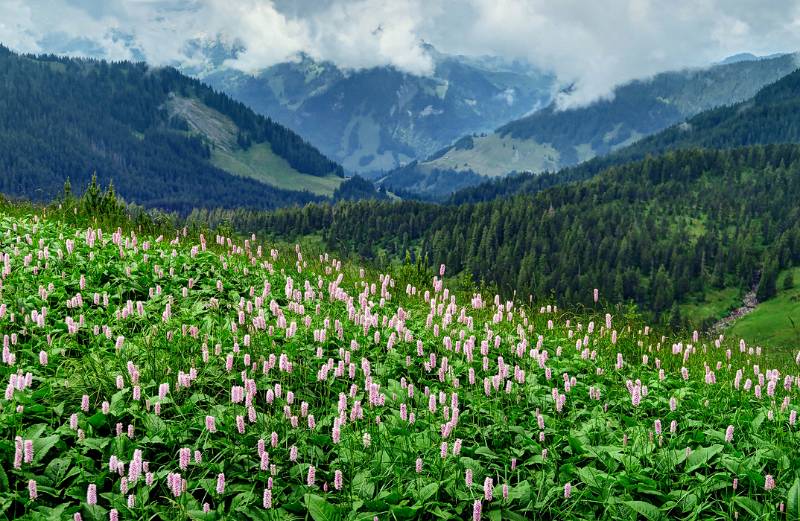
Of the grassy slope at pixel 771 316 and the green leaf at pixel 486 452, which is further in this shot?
the grassy slope at pixel 771 316

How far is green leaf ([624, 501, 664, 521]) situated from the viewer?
19.2 feet

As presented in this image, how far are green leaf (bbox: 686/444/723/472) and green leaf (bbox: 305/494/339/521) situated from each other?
4.04 m

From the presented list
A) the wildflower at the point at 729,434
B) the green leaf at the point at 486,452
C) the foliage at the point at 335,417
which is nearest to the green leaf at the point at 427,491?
the foliage at the point at 335,417

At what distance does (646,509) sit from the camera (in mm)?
5883

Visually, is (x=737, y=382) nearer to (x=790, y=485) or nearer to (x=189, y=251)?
(x=790, y=485)

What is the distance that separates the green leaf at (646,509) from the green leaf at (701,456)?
93cm

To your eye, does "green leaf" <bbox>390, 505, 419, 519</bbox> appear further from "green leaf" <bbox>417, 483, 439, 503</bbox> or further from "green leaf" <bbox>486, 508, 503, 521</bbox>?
"green leaf" <bbox>486, 508, 503, 521</bbox>

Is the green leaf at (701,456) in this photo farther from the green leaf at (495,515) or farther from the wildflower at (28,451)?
the wildflower at (28,451)

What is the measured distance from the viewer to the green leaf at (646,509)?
19.2 feet

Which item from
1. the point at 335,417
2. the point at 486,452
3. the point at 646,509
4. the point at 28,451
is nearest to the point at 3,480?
the point at 28,451

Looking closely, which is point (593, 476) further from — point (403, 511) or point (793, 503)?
point (403, 511)

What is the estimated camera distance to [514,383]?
8.84 meters

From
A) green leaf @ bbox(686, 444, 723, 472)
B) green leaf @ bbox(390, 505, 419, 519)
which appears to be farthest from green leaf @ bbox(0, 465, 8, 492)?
green leaf @ bbox(686, 444, 723, 472)

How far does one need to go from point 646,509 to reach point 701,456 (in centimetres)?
128
